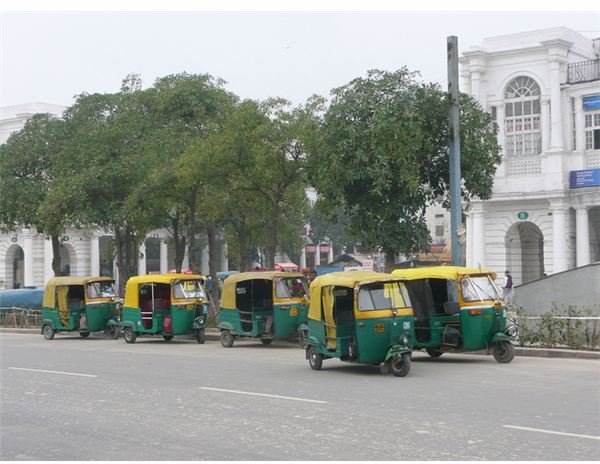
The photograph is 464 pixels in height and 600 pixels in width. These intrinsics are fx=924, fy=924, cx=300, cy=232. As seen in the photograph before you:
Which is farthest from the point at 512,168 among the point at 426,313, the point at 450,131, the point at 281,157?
the point at 426,313

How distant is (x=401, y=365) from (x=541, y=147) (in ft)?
94.4

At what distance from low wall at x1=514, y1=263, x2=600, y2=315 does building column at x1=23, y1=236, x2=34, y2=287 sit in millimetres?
50070

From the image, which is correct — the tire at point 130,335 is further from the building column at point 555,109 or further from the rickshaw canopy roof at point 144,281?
the building column at point 555,109

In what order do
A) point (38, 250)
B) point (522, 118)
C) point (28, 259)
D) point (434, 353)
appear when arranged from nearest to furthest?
point (434, 353) → point (522, 118) → point (28, 259) → point (38, 250)

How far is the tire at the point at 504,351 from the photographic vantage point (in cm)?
1781

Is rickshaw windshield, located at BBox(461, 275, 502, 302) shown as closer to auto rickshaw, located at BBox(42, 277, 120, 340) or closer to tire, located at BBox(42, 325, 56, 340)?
auto rickshaw, located at BBox(42, 277, 120, 340)

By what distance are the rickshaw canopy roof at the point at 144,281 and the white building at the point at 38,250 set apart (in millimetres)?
37140

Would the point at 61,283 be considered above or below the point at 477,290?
above

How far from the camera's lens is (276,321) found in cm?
2348

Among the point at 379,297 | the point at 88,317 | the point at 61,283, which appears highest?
the point at 61,283

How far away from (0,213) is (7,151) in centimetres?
272

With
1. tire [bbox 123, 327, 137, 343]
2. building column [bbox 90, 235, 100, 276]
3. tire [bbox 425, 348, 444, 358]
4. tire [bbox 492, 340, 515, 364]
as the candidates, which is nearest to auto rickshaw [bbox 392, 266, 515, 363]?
tire [bbox 492, 340, 515, 364]

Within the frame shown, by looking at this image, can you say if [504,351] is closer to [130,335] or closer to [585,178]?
[130,335]

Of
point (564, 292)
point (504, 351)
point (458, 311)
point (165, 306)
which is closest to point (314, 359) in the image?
point (458, 311)
